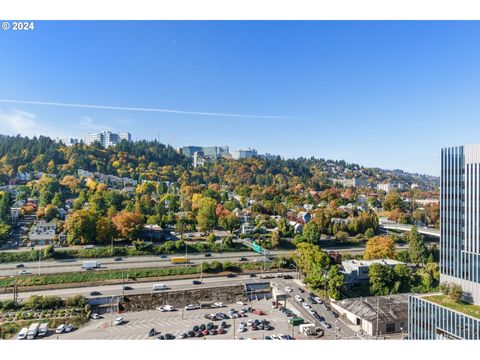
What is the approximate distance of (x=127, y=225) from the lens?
10.1m

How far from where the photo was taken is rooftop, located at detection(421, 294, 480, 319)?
448cm

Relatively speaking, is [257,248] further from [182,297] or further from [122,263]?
[122,263]

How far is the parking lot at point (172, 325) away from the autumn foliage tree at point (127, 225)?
3680mm

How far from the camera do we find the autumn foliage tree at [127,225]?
393 inches

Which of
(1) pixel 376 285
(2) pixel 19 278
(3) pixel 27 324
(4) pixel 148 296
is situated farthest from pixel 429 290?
(2) pixel 19 278

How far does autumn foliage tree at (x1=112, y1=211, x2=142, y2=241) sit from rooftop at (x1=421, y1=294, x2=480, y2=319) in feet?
24.0

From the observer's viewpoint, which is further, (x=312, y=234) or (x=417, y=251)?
(x=312, y=234)

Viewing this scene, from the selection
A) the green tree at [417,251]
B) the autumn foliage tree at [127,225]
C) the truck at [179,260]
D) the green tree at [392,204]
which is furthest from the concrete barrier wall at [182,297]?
the green tree at [392,204]

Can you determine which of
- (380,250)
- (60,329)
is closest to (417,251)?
(380,250)

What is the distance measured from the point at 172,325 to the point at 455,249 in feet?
14.2

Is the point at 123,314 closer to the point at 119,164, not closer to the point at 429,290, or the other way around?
the point at 429,290

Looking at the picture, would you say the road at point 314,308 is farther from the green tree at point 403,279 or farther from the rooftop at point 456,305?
the green tree at point 403,279

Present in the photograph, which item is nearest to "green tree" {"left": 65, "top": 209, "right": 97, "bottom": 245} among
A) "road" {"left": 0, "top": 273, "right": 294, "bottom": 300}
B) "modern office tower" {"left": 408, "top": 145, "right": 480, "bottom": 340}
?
"road" {"left": 0, "top": 273, "right": 294, "bottom": 300}

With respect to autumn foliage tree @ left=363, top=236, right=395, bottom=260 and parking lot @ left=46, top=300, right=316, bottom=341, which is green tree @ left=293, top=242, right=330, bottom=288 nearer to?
parking lot @ left=46, top=300, right=316, bottom=341
